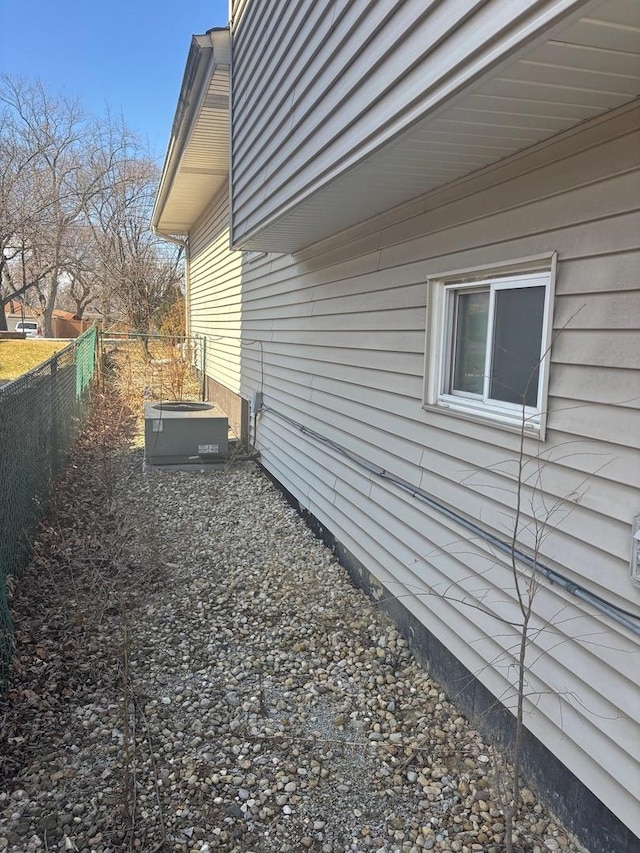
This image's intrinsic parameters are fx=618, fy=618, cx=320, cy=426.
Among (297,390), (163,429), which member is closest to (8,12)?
(163,429)

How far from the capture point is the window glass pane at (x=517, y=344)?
8.92 ft

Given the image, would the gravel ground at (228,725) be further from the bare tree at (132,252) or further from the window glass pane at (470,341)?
the bare tree at (132,252)

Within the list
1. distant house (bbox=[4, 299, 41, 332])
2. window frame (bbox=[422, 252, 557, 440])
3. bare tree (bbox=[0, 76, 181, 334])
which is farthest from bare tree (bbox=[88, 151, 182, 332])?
distant house (bbox=[4, 299, 41, 332])

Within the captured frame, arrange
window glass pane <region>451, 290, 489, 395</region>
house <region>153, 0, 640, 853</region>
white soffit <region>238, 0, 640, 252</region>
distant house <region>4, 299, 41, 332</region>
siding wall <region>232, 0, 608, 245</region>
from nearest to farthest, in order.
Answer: white soffit <region>238, 0, 640, 252</region> → siding wall <region>232, 0, 608, 245</region> → house <region>153, 0, 640, 853</region> → window glass pane <region>451, 290, 489, 395</region> → distant house <region>4, 299, 41, 332</region>

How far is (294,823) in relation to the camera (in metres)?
2.49

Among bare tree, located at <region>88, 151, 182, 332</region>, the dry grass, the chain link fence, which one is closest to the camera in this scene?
the chain link fence

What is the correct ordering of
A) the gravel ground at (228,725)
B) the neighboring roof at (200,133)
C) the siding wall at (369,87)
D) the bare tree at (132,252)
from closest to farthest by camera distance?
the siding wall at (369,87)
the gravel ground at (228,725)
the neighboring roof at (200,133)
the bare tree at (132,252)

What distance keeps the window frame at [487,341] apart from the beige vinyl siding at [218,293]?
6181 mm

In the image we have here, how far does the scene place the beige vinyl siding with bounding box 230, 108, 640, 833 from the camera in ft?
6.97

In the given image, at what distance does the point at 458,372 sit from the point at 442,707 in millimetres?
1789

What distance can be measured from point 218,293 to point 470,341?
8.65 meters

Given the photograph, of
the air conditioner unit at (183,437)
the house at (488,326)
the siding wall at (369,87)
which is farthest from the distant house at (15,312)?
the house at (488,326)

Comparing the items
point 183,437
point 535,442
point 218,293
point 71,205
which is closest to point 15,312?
point 71,205

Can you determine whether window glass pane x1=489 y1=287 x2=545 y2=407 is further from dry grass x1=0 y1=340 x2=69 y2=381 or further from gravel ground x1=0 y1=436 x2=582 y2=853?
dry grass x1=0 y1=340 x2=69 y2=381
